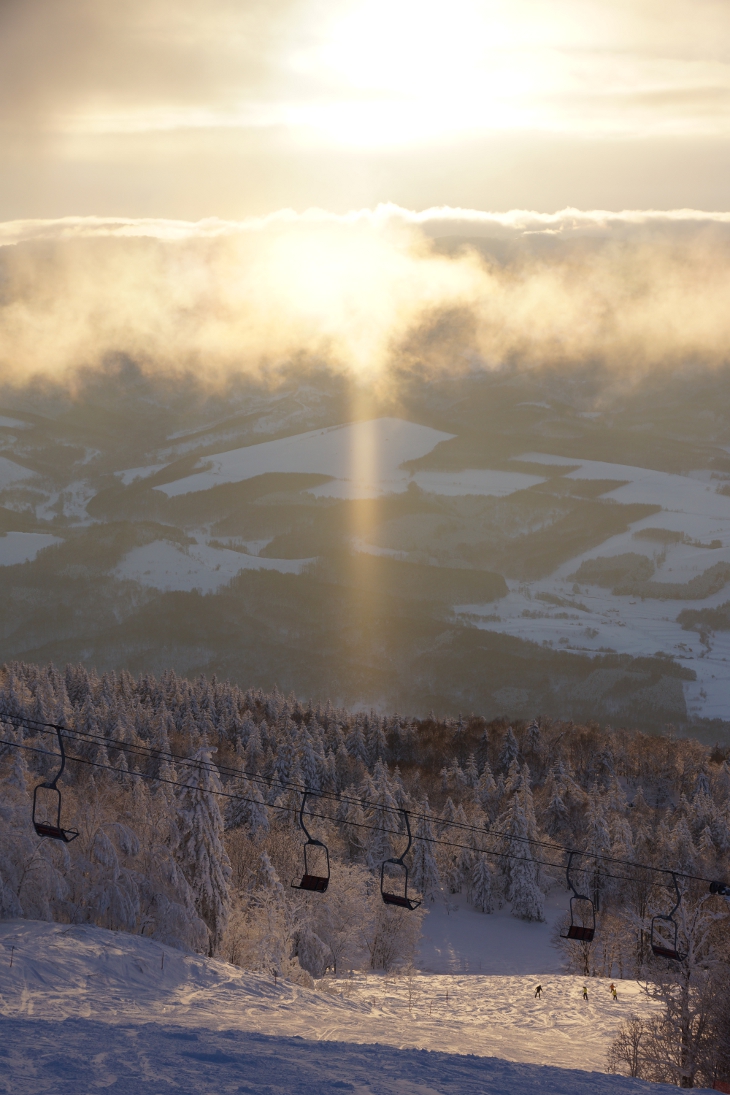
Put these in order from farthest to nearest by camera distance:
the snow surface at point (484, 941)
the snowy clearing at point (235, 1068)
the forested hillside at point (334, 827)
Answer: the snow surface at point (484, 941)
the forested hillside at point (334, 827)
the snowy clearing at point (235, 1068)

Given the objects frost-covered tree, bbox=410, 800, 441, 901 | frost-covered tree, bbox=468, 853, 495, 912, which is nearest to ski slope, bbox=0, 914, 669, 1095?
frost-covered tree, bbox=410, 800, 441, 901

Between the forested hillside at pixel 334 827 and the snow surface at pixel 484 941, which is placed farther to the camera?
the snow surface at pixel 484 941

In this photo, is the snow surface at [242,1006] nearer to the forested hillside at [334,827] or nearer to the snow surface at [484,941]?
the forested hillside at [334,827]

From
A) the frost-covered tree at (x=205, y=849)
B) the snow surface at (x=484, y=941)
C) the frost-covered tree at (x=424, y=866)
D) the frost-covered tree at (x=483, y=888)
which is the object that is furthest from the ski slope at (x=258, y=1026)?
the frost-covered tree at (x=483, y=888)

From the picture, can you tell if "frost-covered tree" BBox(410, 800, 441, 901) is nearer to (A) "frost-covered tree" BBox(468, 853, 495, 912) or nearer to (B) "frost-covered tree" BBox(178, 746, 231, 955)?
(A) "frost-covered tree" BBox(468, 853, 495, 912)

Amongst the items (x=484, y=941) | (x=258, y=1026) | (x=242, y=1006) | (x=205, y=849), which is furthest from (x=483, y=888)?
(x=258, y=1026)

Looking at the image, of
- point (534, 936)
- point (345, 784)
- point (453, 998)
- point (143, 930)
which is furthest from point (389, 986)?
point (345, 784)

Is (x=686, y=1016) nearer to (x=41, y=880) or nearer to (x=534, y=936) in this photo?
(x=41, y=880)

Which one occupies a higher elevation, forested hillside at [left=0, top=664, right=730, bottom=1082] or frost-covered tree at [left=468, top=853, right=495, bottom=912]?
forested hillside at [left=0, top=664, right=730, bottom=1082]
